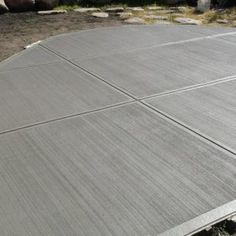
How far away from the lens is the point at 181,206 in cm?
224

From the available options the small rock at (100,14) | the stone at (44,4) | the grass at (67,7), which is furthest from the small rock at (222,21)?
the stone at (44,4)

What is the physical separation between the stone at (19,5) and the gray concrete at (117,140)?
260 centimetres

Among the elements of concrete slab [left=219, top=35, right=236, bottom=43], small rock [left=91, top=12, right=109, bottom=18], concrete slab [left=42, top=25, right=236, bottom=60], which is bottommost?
small rock [left=91, top=12, right=109, bottom=18]

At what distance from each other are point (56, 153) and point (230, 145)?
1153mm

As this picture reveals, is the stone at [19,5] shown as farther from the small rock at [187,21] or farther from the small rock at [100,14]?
the small rock at [187,21]

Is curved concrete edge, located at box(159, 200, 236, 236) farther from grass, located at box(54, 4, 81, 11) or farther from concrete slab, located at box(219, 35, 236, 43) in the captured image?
grass, located at box(54, 4, 81, 11)

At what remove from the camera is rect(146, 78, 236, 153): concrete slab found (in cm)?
299

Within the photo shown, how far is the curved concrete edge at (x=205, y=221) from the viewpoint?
6.79ft

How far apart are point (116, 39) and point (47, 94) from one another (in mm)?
1952

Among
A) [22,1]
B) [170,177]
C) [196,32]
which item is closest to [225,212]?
[170,177]

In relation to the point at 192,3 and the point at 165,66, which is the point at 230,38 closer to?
the point at 165,66

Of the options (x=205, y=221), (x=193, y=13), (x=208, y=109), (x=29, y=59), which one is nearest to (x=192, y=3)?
(x=193, y=13)

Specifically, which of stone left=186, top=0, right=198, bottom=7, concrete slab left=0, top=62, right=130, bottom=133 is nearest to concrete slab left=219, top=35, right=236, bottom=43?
concrete slab left=0, top=62, right=130, bottom=133

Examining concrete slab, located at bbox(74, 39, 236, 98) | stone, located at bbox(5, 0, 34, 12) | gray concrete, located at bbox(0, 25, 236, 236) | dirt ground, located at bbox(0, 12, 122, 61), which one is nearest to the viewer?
gray concrete, located at bbox(0, 25, 236, 236)
